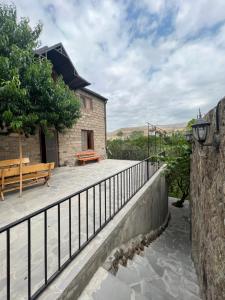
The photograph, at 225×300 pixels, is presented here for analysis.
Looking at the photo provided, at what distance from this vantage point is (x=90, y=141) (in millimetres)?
11727

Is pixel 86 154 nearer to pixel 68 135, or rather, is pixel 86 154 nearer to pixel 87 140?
pixel 87 140

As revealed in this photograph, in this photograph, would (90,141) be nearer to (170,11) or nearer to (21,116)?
(21,116)

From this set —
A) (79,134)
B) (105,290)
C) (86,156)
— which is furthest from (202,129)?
(86,156)

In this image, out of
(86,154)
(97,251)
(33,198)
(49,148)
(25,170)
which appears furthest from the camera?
(86,154)

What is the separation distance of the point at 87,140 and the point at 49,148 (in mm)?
3279

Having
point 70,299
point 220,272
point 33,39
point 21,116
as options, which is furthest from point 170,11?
point 70,299

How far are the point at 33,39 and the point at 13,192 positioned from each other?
4.78 meters

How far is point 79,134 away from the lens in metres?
10.4

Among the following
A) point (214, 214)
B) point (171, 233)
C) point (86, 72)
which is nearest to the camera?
point (214, 214)

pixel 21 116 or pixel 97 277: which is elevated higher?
pixel 21 116

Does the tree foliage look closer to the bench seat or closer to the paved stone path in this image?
the paved stone path

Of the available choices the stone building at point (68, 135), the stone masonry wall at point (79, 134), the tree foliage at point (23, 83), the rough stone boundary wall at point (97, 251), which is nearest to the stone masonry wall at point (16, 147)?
the stone building at point (68, 135)

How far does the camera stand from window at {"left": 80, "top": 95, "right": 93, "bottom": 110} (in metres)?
10.7

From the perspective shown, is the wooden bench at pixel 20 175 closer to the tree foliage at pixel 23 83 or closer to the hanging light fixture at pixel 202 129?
the tree foliage at pixel 23 83
